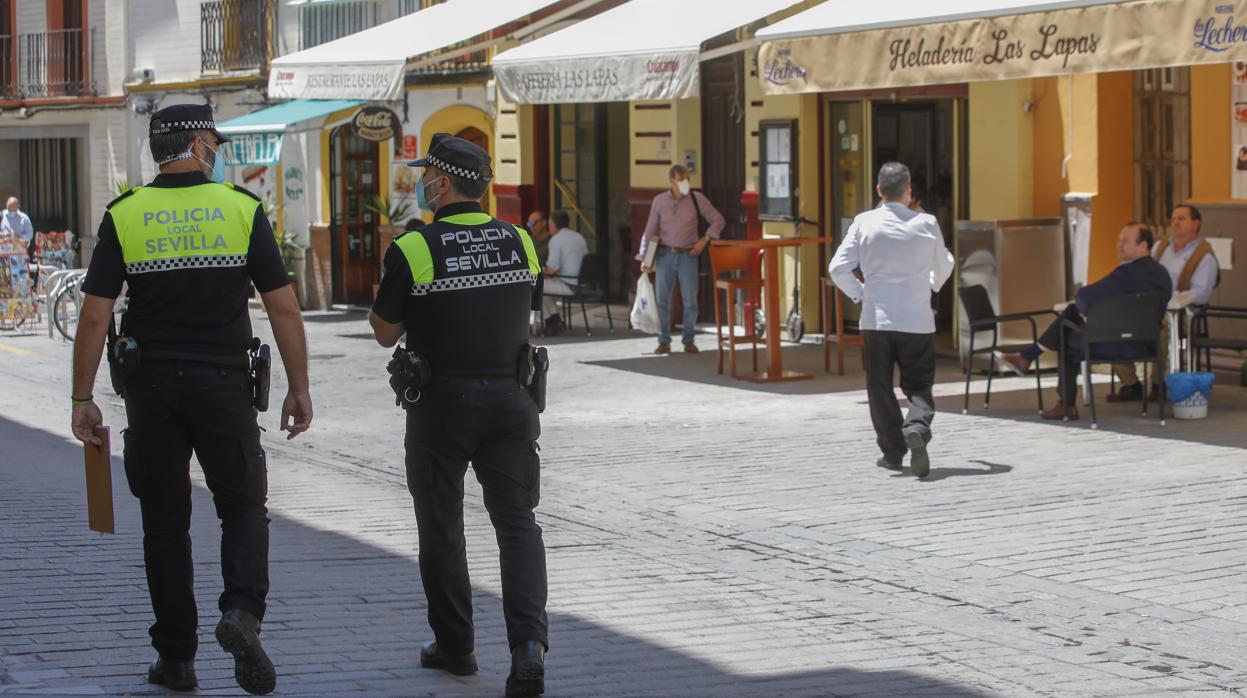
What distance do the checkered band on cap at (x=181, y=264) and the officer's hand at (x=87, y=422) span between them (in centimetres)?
44

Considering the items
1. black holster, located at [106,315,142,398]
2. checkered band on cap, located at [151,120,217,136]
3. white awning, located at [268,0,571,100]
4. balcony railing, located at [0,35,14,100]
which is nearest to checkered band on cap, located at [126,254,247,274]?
black holster, located at [106,315,142,398]

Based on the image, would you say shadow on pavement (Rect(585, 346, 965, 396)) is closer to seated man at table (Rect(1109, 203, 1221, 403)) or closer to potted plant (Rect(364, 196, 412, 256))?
seated man at table (Rect(1109, 203, 1221, 403))

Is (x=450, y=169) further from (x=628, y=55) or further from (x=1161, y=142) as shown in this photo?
(x=1161, y=142)

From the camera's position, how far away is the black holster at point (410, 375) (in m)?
6.02

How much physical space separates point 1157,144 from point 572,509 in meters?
7.32

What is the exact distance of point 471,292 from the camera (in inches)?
239

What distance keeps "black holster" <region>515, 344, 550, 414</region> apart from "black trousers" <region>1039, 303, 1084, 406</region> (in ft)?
22.1

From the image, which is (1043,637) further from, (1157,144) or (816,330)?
(816,330)

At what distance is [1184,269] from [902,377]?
3.61 meters

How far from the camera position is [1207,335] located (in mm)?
13953

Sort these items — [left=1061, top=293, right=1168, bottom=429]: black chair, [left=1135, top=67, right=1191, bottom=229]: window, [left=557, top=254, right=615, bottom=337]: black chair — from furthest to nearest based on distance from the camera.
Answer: [left=557, top=254, right=615, bottom=337]: black chair < [left=1135, top=67, right=1191, bottom=229]: window < [left=1061, top=293, right=1168, bottom=429]: black chair

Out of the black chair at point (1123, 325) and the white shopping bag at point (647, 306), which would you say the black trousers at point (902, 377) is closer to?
the black chair at point (1123, 325)

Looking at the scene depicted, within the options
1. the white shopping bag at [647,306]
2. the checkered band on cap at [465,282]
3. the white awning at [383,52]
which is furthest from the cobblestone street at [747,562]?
the white awning at [383,52]

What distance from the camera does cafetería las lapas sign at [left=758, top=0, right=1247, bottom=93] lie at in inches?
406
